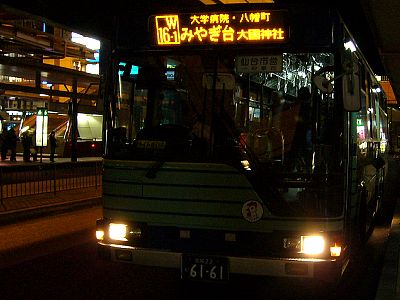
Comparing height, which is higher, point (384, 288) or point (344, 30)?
point (344, 30)

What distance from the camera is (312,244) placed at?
5160mm

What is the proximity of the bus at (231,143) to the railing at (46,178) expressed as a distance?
24.7 feet

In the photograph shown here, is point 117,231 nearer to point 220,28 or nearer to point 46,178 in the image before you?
point 220,28

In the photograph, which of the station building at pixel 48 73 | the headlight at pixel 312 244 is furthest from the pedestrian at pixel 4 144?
the headlight at pixel 312 244

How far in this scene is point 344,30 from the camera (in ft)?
18.7

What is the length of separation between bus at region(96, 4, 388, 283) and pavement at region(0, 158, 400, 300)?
3.39ft

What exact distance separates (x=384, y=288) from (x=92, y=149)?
28.9 metres

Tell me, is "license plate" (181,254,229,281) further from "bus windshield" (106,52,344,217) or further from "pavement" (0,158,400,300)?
"pavement" (0,158,400,300)

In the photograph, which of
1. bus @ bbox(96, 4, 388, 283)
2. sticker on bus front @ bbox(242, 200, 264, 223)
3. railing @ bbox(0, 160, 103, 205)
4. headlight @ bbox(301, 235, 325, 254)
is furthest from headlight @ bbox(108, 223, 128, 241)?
railing @ bbox(0, 160, 103, 205)

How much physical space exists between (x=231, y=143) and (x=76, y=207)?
8993 millimetres

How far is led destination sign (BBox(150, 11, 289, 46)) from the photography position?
550 centimetres

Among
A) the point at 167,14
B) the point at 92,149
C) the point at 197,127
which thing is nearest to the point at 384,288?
the point at 197,127

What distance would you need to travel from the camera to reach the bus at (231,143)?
523 centimetres

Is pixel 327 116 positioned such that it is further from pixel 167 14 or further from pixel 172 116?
pixel 167 14
